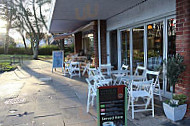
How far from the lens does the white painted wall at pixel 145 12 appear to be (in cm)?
441

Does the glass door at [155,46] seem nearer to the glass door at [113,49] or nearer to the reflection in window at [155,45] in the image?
the reflection in window at [155,45]

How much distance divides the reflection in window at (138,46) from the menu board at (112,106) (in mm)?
3773

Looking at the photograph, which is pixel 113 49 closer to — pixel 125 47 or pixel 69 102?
pixel 125 47

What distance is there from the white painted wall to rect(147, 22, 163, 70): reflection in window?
29cm

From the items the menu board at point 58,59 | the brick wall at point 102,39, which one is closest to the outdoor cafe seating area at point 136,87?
the brick wall at point 102,39

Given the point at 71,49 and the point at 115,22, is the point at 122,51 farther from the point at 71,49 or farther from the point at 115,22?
the point at 71,49

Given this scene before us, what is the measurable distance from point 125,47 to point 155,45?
2.03 meters

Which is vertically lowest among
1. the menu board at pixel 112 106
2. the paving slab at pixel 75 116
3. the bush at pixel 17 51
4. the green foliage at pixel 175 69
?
the paving slab at pixel 75 116

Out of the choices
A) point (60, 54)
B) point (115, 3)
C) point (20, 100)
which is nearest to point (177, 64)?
point (115, 3)

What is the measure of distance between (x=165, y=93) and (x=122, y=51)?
10.2ft

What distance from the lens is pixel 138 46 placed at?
6.18 m

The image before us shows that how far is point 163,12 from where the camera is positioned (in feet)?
14.9

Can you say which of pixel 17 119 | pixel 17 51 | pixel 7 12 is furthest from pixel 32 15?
pixel 17 119

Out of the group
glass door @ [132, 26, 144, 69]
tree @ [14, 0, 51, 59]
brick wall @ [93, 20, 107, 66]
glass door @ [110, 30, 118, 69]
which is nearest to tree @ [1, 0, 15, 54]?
tree @ [14, 0, 51, 59]
